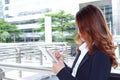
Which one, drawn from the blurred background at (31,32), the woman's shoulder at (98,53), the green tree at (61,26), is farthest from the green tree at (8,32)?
the woman's shoulder at (98,53)

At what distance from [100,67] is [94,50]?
83 millimetres

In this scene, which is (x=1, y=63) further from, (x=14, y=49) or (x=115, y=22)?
(x=115, y=22)

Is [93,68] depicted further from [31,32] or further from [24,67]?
[31,32]

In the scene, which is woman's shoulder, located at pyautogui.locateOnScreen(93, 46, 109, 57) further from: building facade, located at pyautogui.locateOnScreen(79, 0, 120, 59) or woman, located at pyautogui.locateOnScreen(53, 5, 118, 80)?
building facade, located at pyautogui.locateOnScreen(79, 0, 120, 59)

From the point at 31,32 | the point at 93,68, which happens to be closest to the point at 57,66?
the point at 93,68

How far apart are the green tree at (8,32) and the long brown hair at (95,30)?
1.54 meters

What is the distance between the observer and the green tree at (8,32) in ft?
8.16

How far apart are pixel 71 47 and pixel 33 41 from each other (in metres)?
0.44

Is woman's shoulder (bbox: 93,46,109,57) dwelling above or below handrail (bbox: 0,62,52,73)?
above

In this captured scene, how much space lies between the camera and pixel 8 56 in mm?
2566

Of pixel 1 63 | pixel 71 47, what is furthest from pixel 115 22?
pixel 1 63

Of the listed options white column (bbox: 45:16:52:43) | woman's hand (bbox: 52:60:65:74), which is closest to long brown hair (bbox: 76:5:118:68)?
woman's hand (bbox: 52:60:65:74)

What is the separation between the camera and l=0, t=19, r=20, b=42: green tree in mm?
2486

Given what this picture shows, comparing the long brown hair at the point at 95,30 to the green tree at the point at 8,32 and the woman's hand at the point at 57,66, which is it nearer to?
the woman's hand at the point at 57,66
